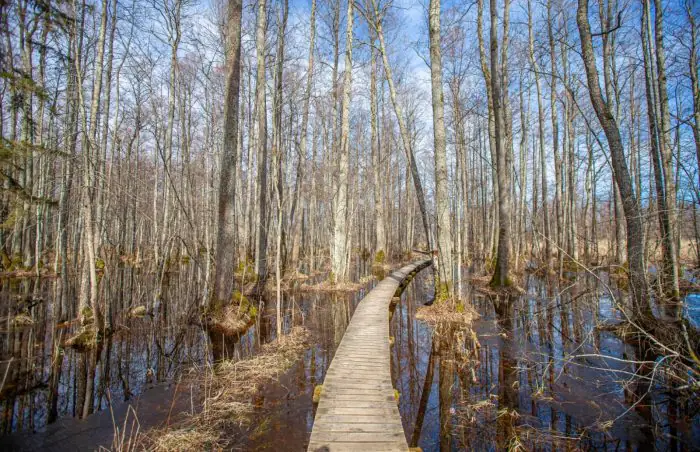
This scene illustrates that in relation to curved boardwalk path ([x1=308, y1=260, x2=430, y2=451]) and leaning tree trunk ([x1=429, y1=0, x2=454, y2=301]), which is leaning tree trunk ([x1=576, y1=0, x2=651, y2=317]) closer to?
leaning tree trunk ([x1=429, y1=0, x2=454, y2=301])

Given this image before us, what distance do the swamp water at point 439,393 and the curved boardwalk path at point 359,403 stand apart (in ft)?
1.56

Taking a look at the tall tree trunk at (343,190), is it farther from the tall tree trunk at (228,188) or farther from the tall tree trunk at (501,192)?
the tall tree trunk at (501,192)

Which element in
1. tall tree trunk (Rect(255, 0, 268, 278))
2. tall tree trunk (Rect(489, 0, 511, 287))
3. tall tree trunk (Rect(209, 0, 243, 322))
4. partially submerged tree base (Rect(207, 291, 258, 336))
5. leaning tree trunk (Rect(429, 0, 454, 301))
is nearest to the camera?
partially submerged tree base (Rect(207, 291, 258, 336))

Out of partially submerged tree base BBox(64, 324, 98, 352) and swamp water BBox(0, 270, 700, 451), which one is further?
partially submerged tree base BBox(64, 324, 98, 352)

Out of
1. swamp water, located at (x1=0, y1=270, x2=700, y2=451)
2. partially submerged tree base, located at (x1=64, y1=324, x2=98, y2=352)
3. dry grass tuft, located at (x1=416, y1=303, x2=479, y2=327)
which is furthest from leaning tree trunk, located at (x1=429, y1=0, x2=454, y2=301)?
partially submerged tree base, located at (x1=64, y1=324, x2=98, y2=352)

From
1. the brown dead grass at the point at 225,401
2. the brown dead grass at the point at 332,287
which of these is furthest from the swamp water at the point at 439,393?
the brown dead grass at the point at 332,287

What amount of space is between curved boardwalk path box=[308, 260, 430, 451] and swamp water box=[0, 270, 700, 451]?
0.48 meters

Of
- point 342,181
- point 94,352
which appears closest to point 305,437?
point 94,352

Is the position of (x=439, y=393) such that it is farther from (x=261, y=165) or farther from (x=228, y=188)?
(x=261, y=165)

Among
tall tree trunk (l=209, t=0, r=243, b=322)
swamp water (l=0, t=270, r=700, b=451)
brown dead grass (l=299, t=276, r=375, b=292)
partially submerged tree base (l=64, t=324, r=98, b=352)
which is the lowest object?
swamp water (l=0, t=270, r=700, b=451)

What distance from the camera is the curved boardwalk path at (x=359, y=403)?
299 centimetres

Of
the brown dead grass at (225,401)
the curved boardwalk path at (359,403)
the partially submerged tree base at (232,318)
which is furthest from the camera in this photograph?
the partially submerged tree base at (232,318)

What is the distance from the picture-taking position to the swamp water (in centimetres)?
364

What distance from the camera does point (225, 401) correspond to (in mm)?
4340
